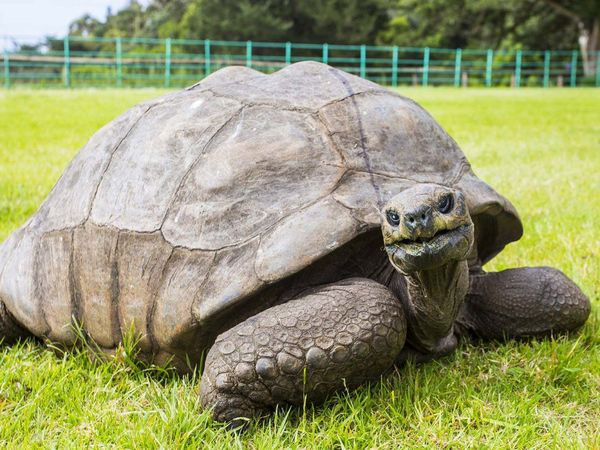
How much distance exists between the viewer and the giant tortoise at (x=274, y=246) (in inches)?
74.9

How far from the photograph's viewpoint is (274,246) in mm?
1981

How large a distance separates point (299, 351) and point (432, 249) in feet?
1.48

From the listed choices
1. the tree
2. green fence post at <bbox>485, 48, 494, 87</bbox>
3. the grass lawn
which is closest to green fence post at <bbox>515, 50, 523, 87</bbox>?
green fence post at <bbox>485, 48, 494, 87</bbox>

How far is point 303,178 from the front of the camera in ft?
7.02

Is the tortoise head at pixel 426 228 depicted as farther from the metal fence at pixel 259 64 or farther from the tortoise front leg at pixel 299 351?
the metal fence at pixel 259 64

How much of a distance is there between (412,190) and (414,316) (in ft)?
1.60

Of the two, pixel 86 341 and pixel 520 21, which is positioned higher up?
pixel 520 21

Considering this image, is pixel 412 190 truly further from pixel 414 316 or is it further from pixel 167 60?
pixel 167 60

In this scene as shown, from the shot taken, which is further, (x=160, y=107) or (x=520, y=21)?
(x=520, y=21)

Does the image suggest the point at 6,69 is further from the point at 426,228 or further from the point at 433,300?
the point at 426,228

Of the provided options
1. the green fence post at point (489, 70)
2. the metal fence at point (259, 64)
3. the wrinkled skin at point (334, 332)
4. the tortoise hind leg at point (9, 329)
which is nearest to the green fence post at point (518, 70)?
the metal fence at point (259, 64)

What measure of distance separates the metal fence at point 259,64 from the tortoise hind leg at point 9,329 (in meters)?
19.6

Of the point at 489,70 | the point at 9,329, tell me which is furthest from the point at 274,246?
the point at 489,70

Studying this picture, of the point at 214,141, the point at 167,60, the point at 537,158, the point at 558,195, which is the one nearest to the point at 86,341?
the point at 214,141
